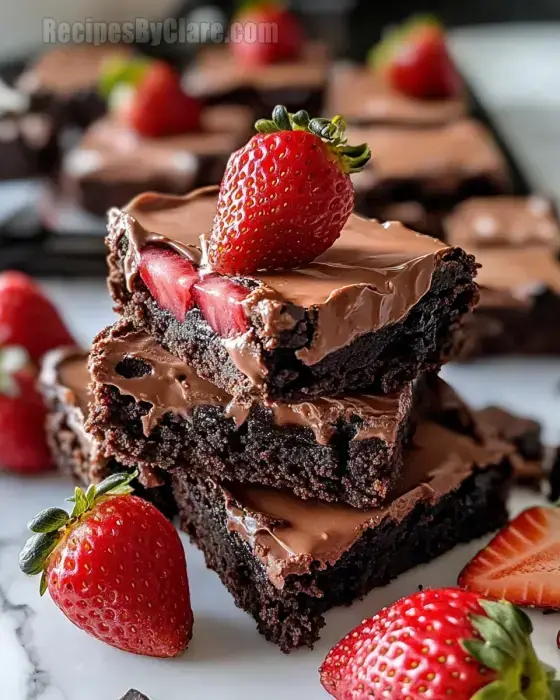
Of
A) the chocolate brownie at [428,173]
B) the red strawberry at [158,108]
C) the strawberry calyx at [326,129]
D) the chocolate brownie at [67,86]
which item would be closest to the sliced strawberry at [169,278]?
the strawberry calyx at [326,129]

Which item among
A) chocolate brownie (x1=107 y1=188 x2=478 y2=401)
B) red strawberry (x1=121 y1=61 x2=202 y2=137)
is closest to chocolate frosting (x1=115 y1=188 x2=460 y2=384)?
chocolate brownie (x1=107 y1=188 x2=478 y2=401)

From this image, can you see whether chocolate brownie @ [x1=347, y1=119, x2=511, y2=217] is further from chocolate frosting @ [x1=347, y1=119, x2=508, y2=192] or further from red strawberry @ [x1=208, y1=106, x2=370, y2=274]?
red strawberry @ [x1=208, y1=106, x2=370, y2=274]

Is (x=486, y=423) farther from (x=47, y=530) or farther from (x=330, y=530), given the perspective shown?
(x=47, y=530)

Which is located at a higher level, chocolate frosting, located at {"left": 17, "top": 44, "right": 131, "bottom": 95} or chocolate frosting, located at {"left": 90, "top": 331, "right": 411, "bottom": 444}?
chocolate frosting, located at {"left": 90, "top": 331, "right": 411, "bottom": 444}

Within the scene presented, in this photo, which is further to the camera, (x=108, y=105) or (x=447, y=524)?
(x=108, y=105)

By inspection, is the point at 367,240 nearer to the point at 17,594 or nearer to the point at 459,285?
the point at 459,285

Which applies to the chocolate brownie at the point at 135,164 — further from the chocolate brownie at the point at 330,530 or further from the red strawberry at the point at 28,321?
the chocolate brownie at the point at 330,530

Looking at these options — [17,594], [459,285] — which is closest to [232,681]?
[17,594]
